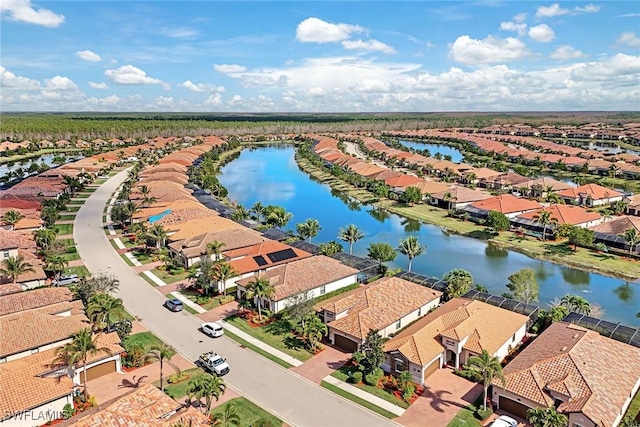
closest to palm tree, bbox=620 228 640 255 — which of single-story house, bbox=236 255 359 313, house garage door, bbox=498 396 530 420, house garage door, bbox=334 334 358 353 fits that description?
single-story house, bbox=236 255 359 313

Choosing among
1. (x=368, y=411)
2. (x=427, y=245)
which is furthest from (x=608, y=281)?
(x=368, y=411)

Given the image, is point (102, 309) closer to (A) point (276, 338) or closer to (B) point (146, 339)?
(B) point (146, 339)

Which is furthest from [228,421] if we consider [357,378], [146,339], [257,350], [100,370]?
[146,339]

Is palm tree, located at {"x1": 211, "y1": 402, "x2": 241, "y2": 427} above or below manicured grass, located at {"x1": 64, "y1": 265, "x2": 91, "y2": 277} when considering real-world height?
above

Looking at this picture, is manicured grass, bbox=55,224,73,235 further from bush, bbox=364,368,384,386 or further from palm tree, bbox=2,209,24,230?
bush, bbox=364,368,384,386

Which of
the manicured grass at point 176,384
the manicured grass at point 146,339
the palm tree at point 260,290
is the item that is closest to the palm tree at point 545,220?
the palm tree at point 260,290

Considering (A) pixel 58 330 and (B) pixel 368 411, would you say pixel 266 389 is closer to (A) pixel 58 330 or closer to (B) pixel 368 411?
(B) pixel 368 411

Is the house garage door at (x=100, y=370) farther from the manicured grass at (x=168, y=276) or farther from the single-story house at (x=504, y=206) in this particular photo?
the single-story house at (x=504, y=206)
